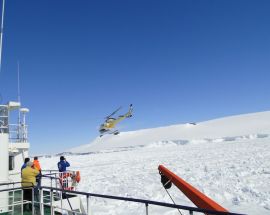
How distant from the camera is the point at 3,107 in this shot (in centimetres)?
847

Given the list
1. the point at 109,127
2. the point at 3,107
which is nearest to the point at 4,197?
the point at 3,107

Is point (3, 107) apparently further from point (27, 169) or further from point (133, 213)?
point (133, 213)

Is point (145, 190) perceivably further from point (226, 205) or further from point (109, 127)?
point (109, 127)

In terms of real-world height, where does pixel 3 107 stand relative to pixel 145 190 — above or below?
above

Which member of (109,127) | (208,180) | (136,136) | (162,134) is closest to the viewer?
(208,180)

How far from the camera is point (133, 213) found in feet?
34.2

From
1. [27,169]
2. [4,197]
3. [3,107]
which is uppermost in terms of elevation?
[3,107]

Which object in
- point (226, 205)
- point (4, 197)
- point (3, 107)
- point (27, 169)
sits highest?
point (3, 107)

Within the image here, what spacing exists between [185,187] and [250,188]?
920 centimetres

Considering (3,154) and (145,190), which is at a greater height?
(3,154)

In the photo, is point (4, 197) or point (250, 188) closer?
point (4, 197)

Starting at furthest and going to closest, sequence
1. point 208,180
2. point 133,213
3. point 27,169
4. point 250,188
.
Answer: point 208,180, point 250,188, point 133,213, point 27,169

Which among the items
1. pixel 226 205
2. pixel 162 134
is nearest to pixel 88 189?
pixel 226 205

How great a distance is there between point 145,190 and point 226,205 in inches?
181
